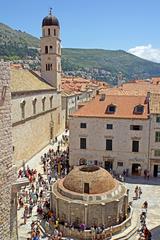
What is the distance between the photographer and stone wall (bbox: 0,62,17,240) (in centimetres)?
1265

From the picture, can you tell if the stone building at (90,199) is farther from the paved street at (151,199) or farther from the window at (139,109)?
the window at (139,109)

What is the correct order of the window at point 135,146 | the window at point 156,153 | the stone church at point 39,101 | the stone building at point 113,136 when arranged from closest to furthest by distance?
the window at point 156,153 → the stone building at point 113,136 → the window at point 135,146 → the stone church at point 39,101

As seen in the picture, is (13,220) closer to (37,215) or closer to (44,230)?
(44,230)

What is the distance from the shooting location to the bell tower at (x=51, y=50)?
5109 centimetres

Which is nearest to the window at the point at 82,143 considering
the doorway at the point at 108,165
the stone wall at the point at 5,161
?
the doorway at the point at 108,165

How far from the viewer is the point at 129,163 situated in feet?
112

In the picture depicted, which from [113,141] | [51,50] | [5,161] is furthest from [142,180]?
[51,50]

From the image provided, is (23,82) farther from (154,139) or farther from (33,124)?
(154,139)

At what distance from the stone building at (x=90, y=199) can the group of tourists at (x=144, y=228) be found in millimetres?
1304

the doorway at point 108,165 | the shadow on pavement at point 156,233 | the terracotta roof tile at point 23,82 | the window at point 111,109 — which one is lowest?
the shadow on pavement at point 156,233

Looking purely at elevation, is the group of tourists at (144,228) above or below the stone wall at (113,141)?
below

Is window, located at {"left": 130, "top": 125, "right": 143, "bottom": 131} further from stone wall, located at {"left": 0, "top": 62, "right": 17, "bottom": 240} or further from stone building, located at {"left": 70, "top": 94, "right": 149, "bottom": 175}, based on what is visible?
stone wall, located at {"left": 0, "top": 62, "right": 17, "bottom": 240}

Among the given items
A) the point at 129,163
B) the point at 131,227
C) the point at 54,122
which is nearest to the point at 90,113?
the point at 129,163

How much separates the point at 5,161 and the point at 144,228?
42.0 feet
